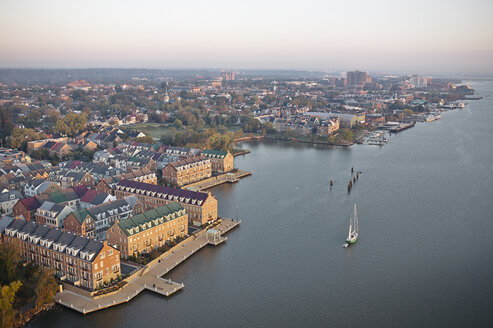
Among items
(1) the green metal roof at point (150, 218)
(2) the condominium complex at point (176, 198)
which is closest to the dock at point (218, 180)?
(2) the condominium complex at point (176, 198)

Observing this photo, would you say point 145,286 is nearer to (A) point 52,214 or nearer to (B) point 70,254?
(B) point 70,254

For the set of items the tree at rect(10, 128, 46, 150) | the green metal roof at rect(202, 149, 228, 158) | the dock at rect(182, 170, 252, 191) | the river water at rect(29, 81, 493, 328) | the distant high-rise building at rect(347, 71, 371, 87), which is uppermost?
the distant high-rise building at rect(347, 71, 371, 87)

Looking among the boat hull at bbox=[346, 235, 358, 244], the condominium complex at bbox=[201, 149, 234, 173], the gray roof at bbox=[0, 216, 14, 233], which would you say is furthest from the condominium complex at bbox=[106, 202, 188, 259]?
the condominium complex at bbox=[201, 149, 234, 173]

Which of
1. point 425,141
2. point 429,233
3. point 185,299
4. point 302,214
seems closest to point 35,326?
point 185,299

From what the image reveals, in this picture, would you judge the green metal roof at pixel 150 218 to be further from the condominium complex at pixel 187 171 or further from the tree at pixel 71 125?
the tree at pixel 71 125

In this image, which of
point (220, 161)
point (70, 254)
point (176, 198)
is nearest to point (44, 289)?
point (70, 254)

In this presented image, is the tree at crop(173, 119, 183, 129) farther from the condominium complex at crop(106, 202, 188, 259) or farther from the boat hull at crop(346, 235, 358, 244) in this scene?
the boat hull at crop(346, 235, 358, 244)

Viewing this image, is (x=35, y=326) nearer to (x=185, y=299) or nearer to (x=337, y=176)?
(x=185, y=299)
